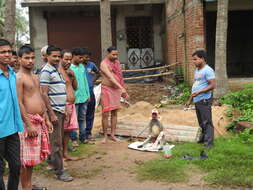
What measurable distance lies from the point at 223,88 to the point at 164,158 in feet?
13.1

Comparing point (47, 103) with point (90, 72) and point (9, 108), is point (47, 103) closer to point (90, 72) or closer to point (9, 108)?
point (9, 108)

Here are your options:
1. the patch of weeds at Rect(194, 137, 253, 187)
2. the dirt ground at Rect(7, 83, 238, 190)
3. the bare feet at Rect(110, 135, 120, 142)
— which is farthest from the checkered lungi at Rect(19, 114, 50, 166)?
the bare feet at Rect(110, 135, 120, 142)

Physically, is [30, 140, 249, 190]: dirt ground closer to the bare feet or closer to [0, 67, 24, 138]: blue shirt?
the bare feet

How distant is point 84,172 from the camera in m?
5.02

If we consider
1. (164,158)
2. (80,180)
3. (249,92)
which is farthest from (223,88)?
(80,180)

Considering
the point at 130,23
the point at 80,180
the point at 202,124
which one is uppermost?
the point at 130,23

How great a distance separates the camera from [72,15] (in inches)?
593

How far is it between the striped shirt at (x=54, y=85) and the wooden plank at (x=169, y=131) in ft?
8.75

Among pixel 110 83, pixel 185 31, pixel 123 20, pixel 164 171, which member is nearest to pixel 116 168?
pixel 164 171

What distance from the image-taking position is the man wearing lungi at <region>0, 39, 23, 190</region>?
3266 millimetres

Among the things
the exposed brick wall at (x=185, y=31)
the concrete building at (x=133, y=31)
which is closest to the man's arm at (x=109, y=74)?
the exposed brick wall at (x=185, y=31)

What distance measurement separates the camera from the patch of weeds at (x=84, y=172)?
4.85m

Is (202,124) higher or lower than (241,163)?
higher

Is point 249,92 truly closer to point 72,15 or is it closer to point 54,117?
point 54,117
